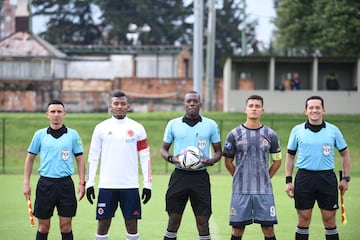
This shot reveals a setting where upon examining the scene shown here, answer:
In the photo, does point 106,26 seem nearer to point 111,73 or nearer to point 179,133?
point 111,73

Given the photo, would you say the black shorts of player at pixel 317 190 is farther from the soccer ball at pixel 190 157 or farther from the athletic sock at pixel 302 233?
the soccer ball at pixel 190 157

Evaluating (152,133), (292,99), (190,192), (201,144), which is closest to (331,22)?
(292,99)

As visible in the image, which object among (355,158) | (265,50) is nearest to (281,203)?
(355,158)

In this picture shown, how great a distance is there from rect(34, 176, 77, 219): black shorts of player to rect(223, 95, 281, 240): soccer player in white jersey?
6.51 ft

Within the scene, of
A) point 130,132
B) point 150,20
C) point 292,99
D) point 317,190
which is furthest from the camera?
point 150,20

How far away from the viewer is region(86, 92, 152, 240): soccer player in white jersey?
8734 mm

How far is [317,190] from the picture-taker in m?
9.14

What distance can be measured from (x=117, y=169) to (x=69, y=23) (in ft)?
212

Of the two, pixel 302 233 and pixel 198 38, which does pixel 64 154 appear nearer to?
pixel 302 233

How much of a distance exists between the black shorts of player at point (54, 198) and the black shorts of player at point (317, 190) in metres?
2.86

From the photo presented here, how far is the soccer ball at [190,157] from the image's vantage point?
8.66m

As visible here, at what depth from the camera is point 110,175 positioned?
874 centimetres

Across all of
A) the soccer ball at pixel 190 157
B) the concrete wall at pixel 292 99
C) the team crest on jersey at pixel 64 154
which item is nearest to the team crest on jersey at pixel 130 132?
the soccer ball at pixel 190 157

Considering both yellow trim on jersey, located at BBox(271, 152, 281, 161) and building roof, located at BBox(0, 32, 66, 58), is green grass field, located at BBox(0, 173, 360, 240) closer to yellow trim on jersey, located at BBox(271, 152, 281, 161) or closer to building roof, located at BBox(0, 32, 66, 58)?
yellow trim on jersey, located at BBox(271, 152, 281, 161)
